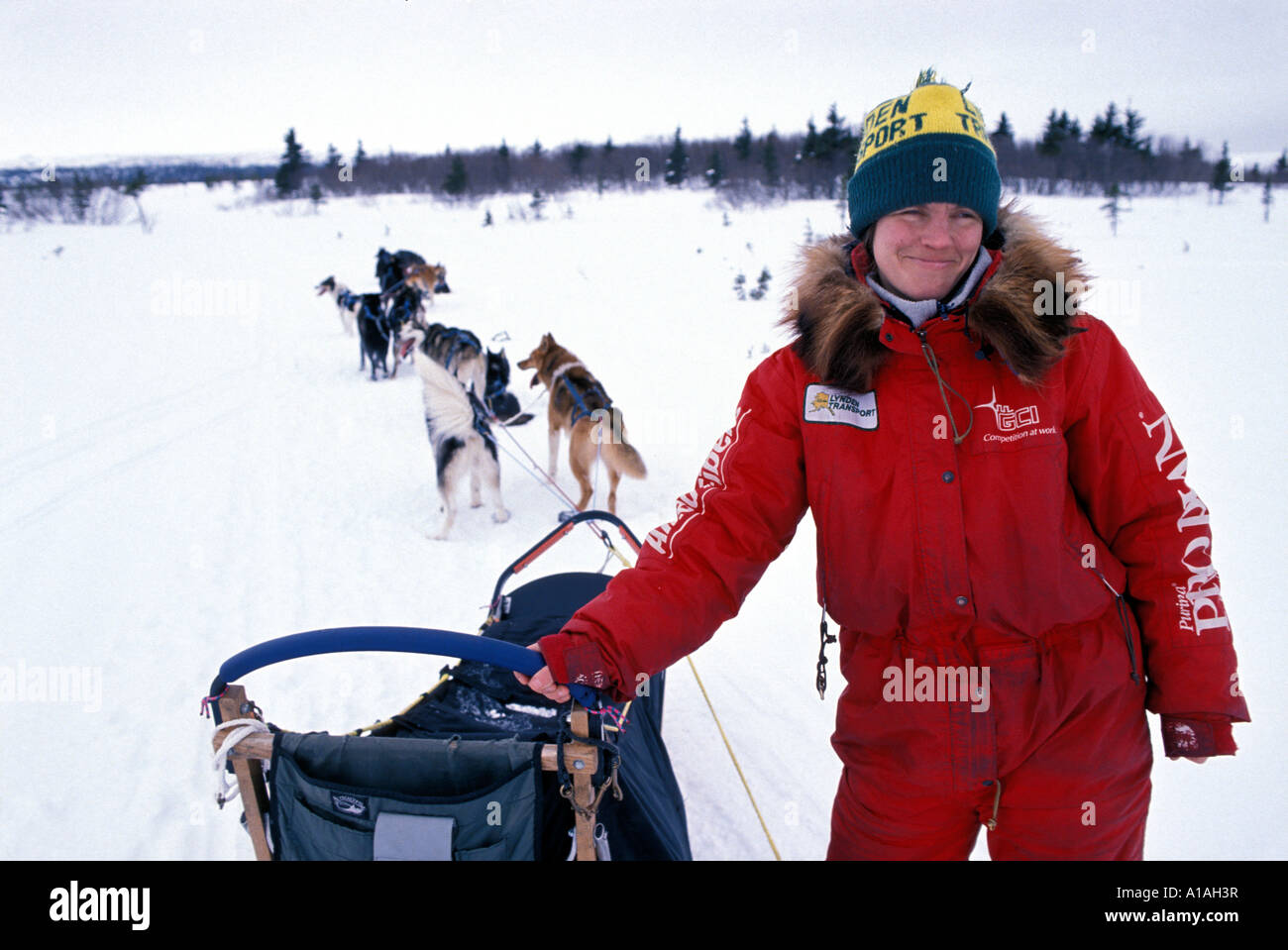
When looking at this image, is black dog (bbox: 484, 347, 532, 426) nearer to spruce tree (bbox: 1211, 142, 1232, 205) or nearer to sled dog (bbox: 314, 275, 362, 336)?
sled dog (bbox: 314, 275, 362, 336)

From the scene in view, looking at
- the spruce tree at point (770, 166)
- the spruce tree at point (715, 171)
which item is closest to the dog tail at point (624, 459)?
the spruce tree at point (770, 166)

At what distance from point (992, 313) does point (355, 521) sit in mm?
4572

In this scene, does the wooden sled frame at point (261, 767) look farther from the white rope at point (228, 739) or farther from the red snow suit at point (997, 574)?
the red snow suit at point (997, 574)

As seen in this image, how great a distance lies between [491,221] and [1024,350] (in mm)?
21061

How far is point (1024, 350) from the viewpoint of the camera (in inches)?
46.1

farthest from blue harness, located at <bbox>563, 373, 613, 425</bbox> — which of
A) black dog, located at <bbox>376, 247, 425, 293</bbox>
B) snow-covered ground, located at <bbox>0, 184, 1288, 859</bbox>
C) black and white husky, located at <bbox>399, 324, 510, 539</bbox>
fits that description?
black dog, located at <bbox>376, 247, 425, 293</bbox>

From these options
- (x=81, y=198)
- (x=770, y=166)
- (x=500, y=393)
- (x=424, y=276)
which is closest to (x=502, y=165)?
(x=770, y=166)

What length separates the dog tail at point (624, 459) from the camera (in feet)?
15.5

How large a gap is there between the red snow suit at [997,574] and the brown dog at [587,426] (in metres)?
3.45

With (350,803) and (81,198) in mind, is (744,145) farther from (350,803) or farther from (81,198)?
(350,803)

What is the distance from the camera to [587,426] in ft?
15.7

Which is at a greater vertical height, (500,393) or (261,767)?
(500,393)
